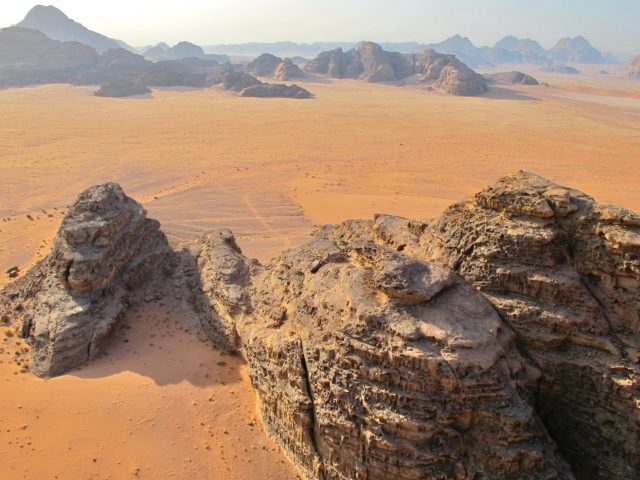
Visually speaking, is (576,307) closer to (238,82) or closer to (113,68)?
(238,82)

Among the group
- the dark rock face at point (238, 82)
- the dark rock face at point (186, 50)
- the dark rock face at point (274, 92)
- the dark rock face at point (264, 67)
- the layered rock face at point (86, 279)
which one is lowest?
the layered rock face at point (86, 279)

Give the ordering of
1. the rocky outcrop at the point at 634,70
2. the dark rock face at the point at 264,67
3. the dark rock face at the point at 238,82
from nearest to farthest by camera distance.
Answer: the dark rock face at the point at 238,82
the dark rock face at the point at 264,67
the rocky outcrop at the point at 634,70

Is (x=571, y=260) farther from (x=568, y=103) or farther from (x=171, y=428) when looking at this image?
(x=568, y=103)

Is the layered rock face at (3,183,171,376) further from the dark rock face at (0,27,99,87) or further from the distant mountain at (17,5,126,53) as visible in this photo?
the distant mountain at (17,5,126,53)

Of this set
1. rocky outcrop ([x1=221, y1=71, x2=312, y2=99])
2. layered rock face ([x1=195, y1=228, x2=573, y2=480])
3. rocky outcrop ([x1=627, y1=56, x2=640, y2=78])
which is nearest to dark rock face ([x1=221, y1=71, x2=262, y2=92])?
rocky outcrop ([x1=221, y1=71, x2=312, y2=99])

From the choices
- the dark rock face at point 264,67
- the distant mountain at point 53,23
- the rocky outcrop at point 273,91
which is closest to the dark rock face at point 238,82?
the rocky outcrop at point 273,91

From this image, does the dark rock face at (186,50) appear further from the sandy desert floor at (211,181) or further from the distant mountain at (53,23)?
the sandy desert floor at (211,181)

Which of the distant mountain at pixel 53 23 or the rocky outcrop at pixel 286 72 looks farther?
the distant mountain at pixel 53 23
